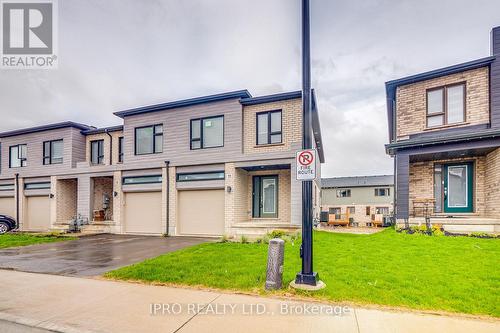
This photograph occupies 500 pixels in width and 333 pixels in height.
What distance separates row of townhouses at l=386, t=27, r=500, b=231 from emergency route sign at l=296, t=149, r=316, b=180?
877 centimetres

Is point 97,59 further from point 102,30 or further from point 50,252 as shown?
point 50,252

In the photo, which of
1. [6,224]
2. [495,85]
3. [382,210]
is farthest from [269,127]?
[382,210]

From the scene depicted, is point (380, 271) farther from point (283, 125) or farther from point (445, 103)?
point (445, 103)

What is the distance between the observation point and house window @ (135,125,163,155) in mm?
16619

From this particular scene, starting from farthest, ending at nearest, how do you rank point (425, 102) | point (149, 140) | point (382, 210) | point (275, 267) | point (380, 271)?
point (382, 210) < point (149, 140) < point (425, 102) < point (380, 271) < point (275, 267)

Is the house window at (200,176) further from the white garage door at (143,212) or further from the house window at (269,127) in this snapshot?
the house window at (269,127)

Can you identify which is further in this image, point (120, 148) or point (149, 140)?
point (120, 148)

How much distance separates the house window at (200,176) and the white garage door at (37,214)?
11551 millimetres

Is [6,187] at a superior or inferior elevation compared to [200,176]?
inferior

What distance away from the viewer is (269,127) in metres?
14.4

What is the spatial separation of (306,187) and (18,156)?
2482cm

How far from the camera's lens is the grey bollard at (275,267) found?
530 cm

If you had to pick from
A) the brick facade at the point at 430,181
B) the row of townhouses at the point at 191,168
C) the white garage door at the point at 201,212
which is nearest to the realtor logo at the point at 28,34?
the row of townhouses at the point at 191,168

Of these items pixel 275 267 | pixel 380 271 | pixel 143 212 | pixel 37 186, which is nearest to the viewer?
pixel 275 267
